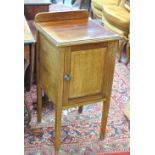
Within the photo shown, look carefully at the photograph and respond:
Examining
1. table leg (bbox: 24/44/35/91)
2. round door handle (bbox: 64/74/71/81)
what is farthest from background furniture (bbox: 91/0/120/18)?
round door handle (bbox: 64/74/71/81)

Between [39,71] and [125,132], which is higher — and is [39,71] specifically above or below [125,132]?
above

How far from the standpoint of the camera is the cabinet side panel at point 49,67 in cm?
178

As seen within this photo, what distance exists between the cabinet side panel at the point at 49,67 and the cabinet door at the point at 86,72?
0.31 feet

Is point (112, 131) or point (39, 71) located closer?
point (39, 71)

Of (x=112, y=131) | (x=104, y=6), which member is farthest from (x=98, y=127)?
(x=104, y=6)

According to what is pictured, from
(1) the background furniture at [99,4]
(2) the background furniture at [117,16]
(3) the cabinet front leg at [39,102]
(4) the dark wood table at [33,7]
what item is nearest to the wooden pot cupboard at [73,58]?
(3) the cabinet front leg at [39,102]

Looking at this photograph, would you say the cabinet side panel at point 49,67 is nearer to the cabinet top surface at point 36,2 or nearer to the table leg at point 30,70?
the table leg at point 30,70

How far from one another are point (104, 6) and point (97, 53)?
2.10 meters

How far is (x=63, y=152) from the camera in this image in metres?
2.06

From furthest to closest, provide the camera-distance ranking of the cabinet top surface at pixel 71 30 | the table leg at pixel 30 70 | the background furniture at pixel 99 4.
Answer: the background furniture at pixel 99 4, the table leg at pixel 30 70, the cabinet top surface at pixel 71 30

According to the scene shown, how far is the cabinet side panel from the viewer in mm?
1779

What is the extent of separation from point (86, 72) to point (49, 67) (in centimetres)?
24

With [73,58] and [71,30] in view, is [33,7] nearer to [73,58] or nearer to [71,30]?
[71,30]
